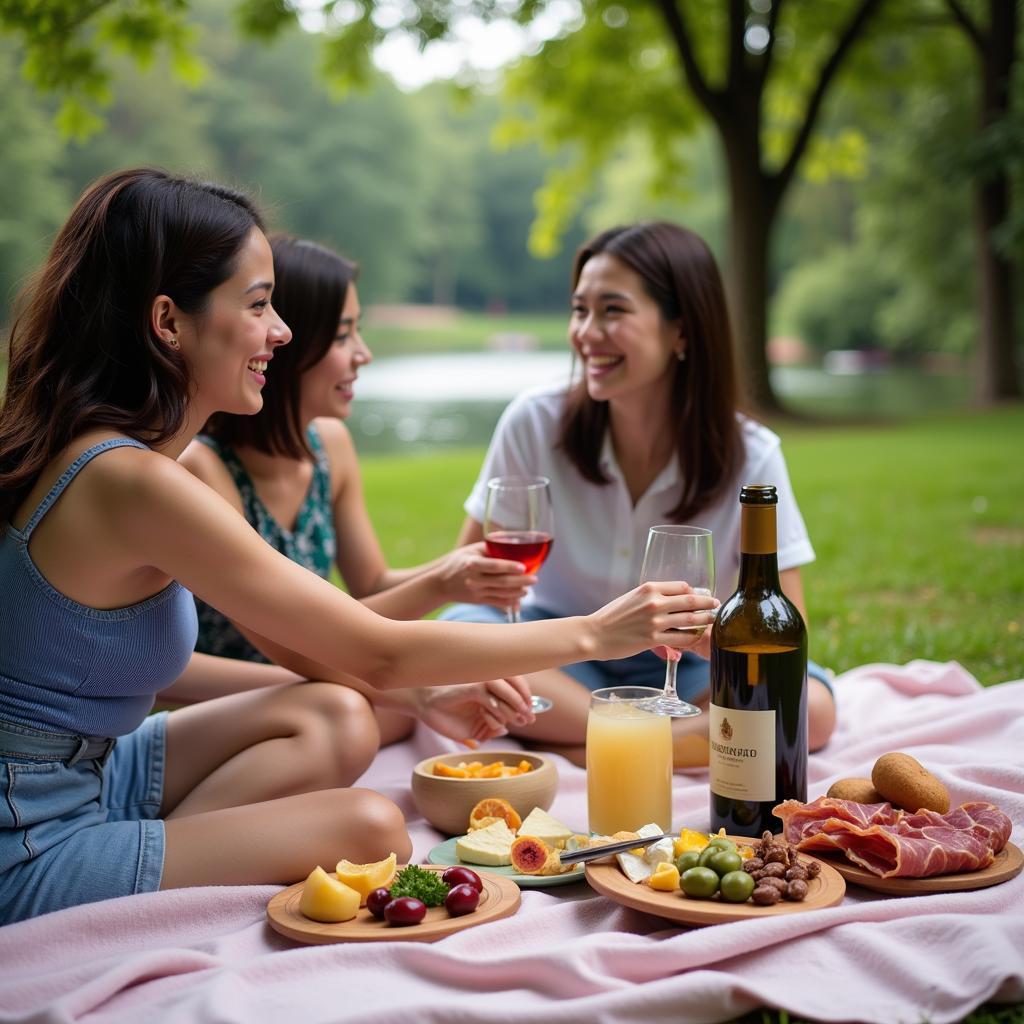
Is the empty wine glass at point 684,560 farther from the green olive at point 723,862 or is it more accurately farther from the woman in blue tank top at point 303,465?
the woman in blue tank top at point 303,465

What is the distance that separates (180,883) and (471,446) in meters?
15.6

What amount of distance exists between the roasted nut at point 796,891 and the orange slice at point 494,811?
0.79m

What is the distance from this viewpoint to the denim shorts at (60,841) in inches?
106

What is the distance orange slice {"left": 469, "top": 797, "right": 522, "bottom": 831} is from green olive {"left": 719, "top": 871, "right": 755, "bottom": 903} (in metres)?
0.72

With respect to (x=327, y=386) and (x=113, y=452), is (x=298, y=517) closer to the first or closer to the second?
(x=327, y=386)

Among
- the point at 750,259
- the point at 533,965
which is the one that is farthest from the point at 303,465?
the point at 750,259

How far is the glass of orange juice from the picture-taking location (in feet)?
10.2

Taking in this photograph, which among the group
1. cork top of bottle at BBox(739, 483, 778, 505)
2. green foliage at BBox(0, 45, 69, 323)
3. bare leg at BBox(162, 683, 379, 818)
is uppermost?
green foliage at BBox(0, 45, 69, 323)

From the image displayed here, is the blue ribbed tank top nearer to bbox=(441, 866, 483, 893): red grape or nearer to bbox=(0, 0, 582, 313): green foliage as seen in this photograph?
bbox=(441, 866, 483, 893): red grape

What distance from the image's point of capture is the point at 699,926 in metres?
2.64

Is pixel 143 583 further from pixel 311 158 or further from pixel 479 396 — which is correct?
pixel 311 158

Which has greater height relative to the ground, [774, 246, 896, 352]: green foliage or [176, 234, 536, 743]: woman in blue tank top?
[774, 246, 896, 352]: green foliage

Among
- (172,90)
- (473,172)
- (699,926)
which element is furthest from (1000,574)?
(473,172)

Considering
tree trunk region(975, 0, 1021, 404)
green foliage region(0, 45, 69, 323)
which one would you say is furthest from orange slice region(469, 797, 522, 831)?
green foliage region(0, 45, 69, 323)
